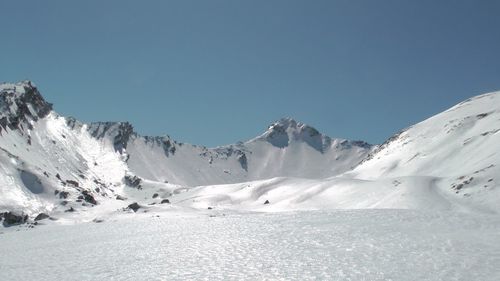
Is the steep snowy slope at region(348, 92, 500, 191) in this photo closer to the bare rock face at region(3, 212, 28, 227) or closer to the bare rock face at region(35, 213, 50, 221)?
the bare rock face at region(35, 213, 50, 221)

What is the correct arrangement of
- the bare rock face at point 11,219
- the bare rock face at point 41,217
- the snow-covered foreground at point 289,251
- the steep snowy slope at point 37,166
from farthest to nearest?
the steep snowy slope at point 37,166, the bare rock face at point 41,217, the bare rock face at point 11,219, the snow-covered foreground at point 289,251

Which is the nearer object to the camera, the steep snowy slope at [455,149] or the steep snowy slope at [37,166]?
the steep snowy slope at [455,149]

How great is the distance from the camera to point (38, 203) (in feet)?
309

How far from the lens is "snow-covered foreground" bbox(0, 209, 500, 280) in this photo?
22.8 metres

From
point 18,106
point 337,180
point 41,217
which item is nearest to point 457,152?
point 337,180

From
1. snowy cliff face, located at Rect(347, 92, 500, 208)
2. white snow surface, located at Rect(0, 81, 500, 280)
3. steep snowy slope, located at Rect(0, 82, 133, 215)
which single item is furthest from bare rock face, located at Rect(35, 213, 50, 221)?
snowy cliff face, located at Rect(347, 92, 500, 208)

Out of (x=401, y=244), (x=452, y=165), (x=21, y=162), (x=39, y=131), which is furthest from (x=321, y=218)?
(x=39, y=131)

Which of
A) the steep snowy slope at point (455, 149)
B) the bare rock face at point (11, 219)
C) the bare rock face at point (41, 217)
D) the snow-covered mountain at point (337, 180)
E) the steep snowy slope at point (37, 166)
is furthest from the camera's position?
the steep snowy slope at point (37, 166)

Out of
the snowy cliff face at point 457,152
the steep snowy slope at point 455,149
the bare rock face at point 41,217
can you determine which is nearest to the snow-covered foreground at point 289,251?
the snowy cliff face at point 457,152

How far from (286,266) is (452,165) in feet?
225

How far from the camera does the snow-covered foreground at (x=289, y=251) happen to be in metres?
22.8

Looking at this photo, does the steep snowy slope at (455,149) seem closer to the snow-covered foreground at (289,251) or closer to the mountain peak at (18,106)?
the snow-covered foreground at (289,251)

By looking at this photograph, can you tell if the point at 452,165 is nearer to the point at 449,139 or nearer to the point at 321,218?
the point at 449,139

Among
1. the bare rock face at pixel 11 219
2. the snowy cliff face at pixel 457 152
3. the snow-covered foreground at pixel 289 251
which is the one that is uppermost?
the snowy cliff face at pixel 457 152
